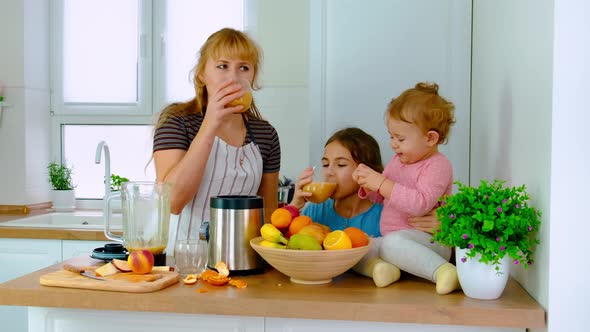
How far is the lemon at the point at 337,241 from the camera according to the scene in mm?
1352

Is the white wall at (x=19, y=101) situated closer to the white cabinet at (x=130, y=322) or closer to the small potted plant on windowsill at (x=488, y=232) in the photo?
the white cabinet at (x=130, y=322)

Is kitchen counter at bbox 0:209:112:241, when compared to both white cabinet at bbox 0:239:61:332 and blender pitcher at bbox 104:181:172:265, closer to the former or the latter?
white cabinet at bbox 0:239:61:332

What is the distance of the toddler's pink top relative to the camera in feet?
5.09

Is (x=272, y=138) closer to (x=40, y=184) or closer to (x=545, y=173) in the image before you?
(x=545, y=173)

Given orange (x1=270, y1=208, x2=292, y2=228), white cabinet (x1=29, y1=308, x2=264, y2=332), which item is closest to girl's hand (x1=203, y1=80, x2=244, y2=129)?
orange (x1=270, y1=208, x2=292, y2=228)

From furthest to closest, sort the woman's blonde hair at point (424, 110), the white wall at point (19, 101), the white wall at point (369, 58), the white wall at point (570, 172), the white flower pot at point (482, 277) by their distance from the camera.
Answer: the white wall at point (19, 101), the white wall at point (369, 58), the woman's blonde hair at point (424, 110), the white flower pot at point (482, 277), the white wall at point (570, 172)

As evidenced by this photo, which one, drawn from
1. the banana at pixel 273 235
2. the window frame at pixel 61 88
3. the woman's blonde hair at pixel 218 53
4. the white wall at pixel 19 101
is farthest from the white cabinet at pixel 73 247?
the banana at pixel 273 235

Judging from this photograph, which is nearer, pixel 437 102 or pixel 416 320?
pixel 416 320

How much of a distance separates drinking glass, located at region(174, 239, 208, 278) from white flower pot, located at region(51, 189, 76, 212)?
7.22ft

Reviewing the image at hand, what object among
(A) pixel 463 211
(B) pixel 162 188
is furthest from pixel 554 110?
(B) pixel 162 188

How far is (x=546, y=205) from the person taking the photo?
1195 mm

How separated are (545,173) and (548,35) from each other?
27 cm

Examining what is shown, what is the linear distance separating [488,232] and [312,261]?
0.37 meters

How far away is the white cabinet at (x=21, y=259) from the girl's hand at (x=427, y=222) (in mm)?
1873
